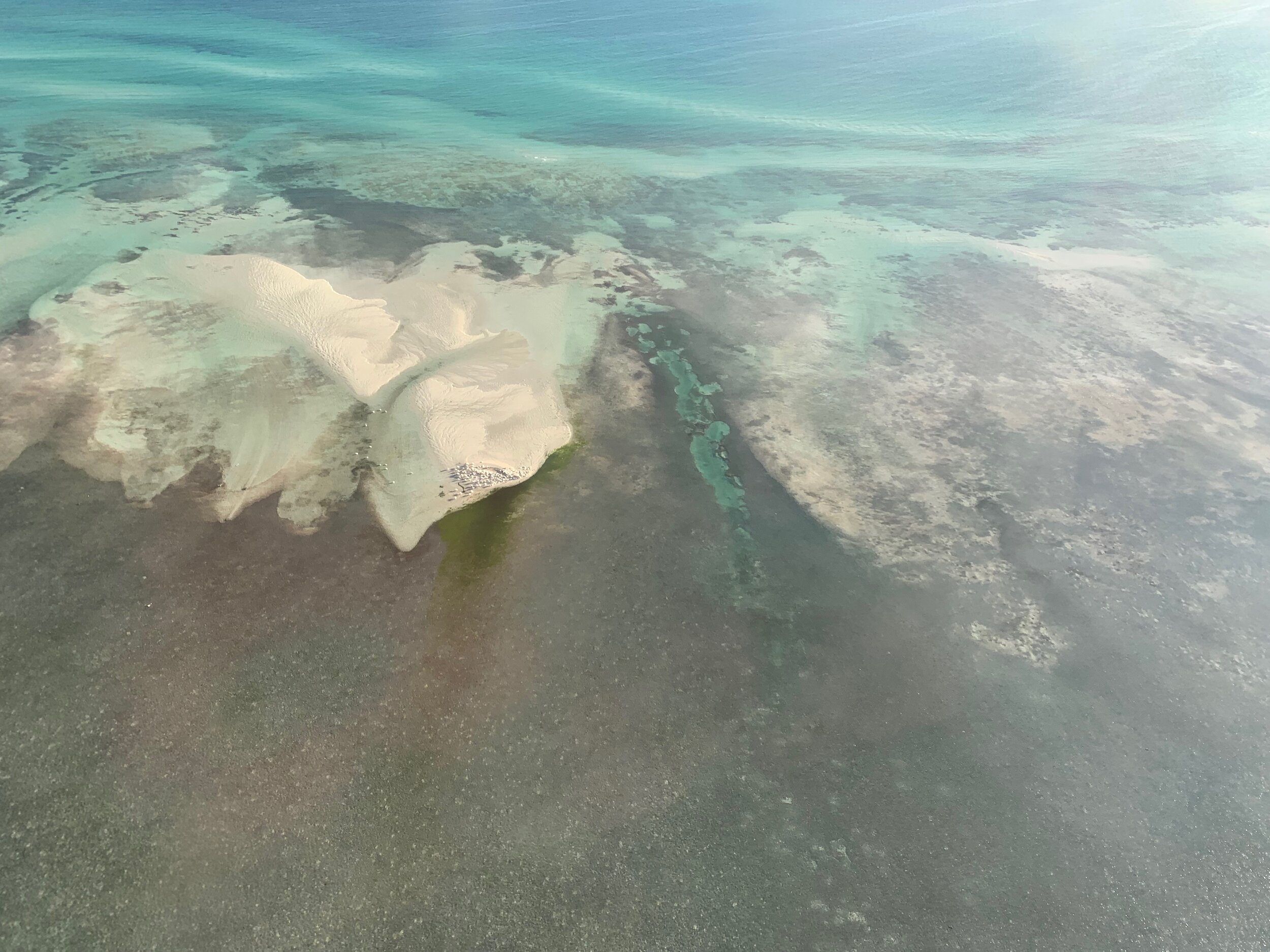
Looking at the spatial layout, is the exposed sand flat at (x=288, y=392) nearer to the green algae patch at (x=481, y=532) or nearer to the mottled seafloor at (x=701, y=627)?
the green algae patch at (x=481, y=532)

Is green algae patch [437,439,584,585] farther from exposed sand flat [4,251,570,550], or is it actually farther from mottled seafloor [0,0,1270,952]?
exposed sand flat [4,251,570,550]

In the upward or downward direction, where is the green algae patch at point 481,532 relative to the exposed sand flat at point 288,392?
downward

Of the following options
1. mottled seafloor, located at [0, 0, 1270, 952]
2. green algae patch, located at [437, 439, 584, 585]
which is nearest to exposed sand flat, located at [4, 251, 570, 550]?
green algae patch, located at [437, 439, 584, 585]

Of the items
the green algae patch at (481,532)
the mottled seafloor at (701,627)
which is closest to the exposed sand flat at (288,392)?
the green algae patch at (481,532)

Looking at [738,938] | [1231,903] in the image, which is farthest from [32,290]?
[1231,903]

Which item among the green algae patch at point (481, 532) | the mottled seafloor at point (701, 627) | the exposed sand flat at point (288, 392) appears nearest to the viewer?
the mottled seafloor at point (701, 627)

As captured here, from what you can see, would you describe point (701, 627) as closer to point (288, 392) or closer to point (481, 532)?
point (481, 532)

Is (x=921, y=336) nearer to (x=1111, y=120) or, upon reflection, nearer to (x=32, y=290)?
(x=32, y=290)
